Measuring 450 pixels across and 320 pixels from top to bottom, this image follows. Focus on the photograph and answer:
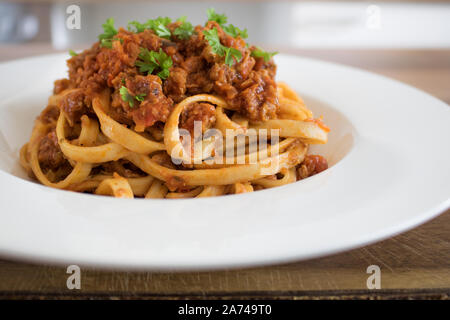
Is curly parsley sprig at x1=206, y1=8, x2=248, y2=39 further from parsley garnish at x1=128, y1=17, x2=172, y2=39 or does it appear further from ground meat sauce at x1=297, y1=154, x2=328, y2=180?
ground meat sauce at x1=297, y1=154, x2=328, y2=180

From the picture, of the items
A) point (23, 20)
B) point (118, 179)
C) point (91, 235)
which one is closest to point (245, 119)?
point (118, 179)

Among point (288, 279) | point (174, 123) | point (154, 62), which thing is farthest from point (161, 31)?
point (288, 279)

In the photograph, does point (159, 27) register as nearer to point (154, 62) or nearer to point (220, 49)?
point (154, 62)

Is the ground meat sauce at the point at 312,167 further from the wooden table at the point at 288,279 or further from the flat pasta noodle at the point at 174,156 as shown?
the wooden table at the point at 288,279

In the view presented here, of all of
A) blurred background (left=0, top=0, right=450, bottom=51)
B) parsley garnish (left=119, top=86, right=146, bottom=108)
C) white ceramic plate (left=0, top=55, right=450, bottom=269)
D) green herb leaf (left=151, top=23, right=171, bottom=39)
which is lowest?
white ceramic plate (left=0, top=55, right=450, bottom=269)

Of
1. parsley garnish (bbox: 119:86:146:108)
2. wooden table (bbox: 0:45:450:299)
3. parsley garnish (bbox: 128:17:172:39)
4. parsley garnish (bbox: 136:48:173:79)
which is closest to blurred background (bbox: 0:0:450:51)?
parsley garnish (bbox: 128:17:172:39)

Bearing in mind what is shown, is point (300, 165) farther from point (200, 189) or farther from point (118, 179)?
point (118, 179)
